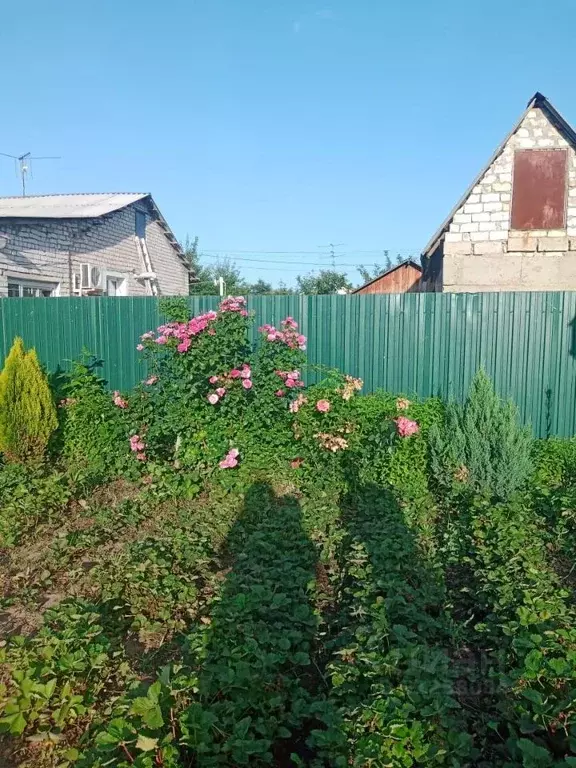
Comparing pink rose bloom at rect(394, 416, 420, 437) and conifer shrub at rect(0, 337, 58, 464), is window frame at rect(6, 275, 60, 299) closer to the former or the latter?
conifer shrub at rect(0, 337, 58, 464)

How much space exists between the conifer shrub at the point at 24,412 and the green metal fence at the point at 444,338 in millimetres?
1460

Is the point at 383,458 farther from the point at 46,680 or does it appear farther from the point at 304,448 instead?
the point at 46,680

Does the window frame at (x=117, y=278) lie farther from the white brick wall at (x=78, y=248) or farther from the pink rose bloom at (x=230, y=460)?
the pink rose bloom at (x=230, y=460)

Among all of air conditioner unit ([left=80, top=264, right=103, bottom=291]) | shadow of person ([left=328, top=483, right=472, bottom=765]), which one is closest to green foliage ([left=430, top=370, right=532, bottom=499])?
shadow of person ([left=328, top=483, right=472, bottom=765])

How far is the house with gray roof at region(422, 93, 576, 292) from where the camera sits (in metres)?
7.62

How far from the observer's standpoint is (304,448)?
5.38m

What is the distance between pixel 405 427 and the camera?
5004 millimetres

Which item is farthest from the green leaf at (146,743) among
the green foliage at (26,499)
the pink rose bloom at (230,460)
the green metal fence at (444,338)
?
the green metal fence at (444,338)

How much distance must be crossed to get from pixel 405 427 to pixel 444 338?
4.95ft

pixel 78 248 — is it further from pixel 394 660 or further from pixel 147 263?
pixel 394 660

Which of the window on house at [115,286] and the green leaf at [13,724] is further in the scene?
the window on house at [115,286]

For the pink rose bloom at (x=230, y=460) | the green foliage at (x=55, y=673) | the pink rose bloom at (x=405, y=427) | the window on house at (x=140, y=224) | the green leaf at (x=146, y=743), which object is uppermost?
the window on house at (x=140, y=224)

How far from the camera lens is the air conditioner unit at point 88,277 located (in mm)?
11117

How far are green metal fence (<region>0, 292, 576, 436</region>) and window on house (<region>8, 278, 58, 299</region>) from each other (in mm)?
3749
